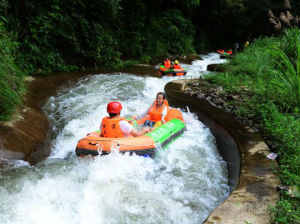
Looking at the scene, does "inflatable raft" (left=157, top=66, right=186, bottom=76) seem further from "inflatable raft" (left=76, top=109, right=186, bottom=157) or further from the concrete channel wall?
"inflatable raft" (left=76, top=109, right=186, bottom=157)

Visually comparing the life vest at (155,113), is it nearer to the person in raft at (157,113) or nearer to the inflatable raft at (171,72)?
the person in raft at (157,113)

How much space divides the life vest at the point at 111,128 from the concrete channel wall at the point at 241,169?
193 cm

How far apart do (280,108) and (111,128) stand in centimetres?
313

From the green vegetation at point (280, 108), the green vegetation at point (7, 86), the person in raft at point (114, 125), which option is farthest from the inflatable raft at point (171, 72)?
the person in raft at point (114, 125)

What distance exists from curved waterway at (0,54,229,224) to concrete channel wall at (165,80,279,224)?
28cm

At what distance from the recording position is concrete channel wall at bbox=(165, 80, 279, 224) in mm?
2592

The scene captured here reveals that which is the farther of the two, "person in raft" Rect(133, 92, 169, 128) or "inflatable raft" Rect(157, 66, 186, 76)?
"inflatable raft" Rect(157, 66, 186, 76)

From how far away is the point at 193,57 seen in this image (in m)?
19.4

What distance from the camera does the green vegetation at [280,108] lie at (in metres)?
2.85

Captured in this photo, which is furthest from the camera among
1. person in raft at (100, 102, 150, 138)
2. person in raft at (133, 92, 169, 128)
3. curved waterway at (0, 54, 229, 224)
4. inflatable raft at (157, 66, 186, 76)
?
inflatable raft at (157, 66, 186, 76)

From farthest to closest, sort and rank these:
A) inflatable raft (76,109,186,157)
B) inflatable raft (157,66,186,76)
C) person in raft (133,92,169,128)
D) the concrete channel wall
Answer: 1. inflatable raft (157,66,186,76)
2. person in raft (133,92,169,128)
3. inflatable raft (76,109,186,157)
4. the concrete channel wall

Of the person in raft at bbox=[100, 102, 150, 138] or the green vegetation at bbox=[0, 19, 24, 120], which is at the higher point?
the green vegetation at bbox=[0, 19, 24, 120]

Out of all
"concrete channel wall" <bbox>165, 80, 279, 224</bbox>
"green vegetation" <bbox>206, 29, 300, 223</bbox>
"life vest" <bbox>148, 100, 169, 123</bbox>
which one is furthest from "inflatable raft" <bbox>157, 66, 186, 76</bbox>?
"life vest" <bbox>148, 100, 169, 123</bbox>

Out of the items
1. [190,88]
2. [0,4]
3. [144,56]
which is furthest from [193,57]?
[0,4]
